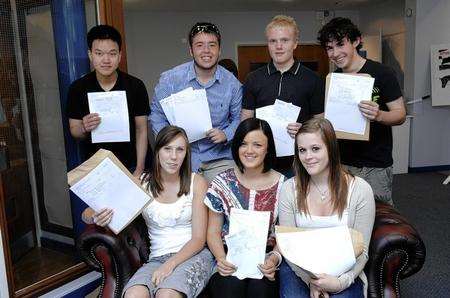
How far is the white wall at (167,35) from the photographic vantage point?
7.45 meters

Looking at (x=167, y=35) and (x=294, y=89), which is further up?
(x=167, y=35)

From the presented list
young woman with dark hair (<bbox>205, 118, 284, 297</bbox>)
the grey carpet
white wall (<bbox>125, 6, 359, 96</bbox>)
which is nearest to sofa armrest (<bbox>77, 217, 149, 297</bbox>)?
young woman with dark hair (<bbox>205, 118, 284, 297</bbox>)

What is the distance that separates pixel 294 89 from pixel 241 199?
65 centimetres

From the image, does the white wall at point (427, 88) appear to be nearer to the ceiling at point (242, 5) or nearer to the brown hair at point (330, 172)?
the ceiling at point (242, 5)

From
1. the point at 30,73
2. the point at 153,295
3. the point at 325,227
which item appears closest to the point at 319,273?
the point at 325,227

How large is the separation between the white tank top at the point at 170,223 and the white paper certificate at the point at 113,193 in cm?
14

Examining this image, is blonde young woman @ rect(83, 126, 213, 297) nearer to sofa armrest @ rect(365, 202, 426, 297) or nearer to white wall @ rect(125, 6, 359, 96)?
sofa armrest @ rect(365, 202, 426, 297)

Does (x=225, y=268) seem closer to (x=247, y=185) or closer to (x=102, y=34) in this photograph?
(x=247, y=185)

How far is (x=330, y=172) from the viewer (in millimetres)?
1774

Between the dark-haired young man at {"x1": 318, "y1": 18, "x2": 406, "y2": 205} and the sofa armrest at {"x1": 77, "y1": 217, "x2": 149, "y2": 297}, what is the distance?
→ 4.06 ft

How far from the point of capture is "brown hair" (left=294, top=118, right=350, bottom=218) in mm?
1733

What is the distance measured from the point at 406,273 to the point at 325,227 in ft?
1.38

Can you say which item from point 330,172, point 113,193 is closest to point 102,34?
point 113,193

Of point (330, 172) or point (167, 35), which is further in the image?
point (167, 35)
